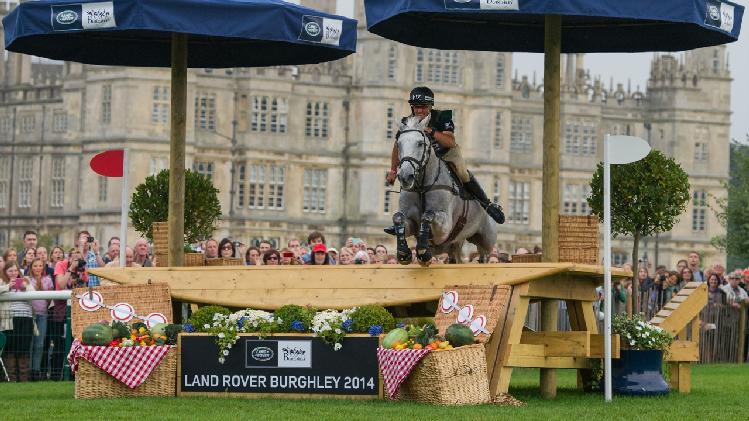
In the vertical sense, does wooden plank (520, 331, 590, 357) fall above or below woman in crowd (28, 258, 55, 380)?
above

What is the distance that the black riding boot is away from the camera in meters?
19.7

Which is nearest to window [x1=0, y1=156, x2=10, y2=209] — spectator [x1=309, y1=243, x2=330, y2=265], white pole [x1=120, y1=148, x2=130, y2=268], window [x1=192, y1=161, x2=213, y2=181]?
window [x1=192, y1=161, x2=213, y2=181]

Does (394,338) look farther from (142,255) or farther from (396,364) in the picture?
(142,255)

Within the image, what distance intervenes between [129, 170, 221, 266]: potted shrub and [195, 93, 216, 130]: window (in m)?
52.8

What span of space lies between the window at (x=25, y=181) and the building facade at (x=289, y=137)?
81 millimetres

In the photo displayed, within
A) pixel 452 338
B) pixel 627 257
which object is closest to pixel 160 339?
pixel 452 338

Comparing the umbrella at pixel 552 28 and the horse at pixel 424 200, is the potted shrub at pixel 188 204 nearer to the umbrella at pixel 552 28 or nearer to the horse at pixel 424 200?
the umbrella at pixel 552 28

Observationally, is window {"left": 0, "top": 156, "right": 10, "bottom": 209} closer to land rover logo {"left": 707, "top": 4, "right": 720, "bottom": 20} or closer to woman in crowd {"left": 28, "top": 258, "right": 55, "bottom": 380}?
woman in crowd {"left": 28, "top": 258, "right": 55, "bottom": 380}

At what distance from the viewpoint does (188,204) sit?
1017 inches

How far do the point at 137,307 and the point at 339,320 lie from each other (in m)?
2.29

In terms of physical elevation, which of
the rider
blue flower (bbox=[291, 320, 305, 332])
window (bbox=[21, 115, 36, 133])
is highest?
window (bbox=[21, 115, 36, 133])

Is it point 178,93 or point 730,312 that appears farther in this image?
point 730,312

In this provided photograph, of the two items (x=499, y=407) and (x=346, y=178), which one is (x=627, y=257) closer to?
(x=346, y=178)

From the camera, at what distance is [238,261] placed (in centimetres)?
2097
